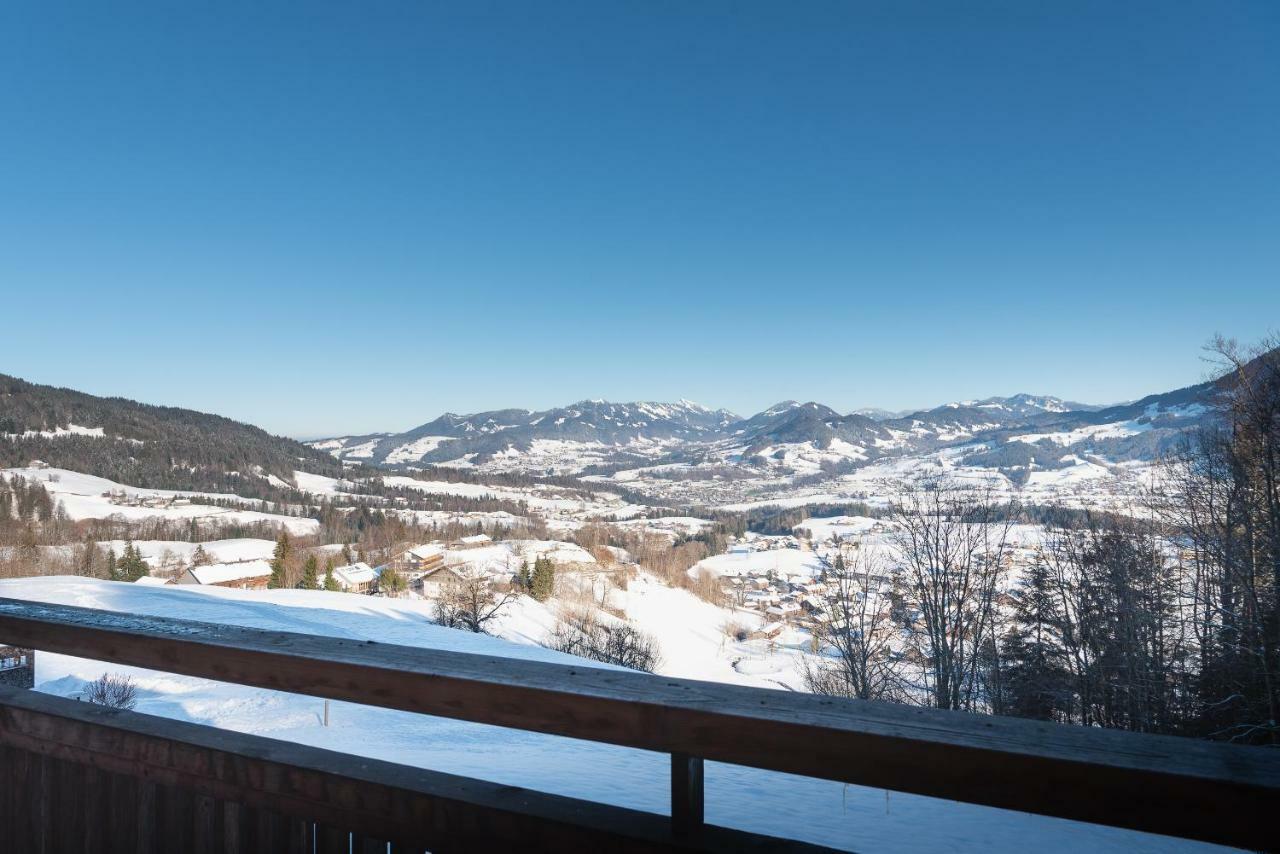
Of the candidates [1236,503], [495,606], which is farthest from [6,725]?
[495,606]

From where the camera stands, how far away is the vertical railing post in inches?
44.2

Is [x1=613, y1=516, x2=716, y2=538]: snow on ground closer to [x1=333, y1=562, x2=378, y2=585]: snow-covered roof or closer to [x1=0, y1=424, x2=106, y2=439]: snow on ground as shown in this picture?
[x1=333, y1=562, x2=378, y2=585]: snow-covered roof

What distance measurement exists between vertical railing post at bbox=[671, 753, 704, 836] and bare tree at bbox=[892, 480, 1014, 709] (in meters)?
16.2

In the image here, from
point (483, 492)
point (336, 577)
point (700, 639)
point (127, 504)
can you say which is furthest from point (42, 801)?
point (483, 492)

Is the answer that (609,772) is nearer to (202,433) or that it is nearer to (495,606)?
(495,606)

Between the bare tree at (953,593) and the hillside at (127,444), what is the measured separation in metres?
108

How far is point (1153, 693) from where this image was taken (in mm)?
12523

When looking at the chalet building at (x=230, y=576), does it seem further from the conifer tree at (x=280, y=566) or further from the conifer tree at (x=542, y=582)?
the conifer tree at (x=542, y=582)

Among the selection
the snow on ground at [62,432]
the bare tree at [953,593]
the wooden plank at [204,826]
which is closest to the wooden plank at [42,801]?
the wooden plank at [204,826]

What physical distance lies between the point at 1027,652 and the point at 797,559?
2195 inches

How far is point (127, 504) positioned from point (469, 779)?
103 m

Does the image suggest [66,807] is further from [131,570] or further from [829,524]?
[829,524]

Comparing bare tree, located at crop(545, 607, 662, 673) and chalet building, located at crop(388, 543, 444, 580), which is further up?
bare tree, located at crop(545, 607, 662, 673)

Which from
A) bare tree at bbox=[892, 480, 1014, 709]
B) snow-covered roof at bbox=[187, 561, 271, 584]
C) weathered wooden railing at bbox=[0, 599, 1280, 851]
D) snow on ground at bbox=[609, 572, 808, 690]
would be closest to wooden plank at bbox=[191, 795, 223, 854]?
weathered wooden railing at bbox=[0, 599, 1280, 851]
